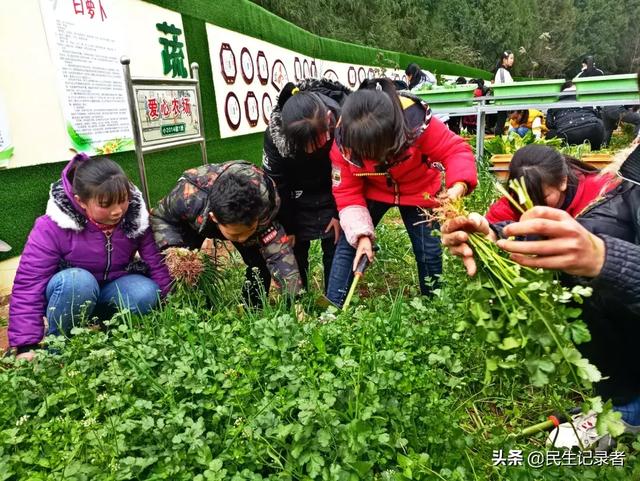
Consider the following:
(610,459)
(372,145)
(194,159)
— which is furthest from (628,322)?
(194,159)

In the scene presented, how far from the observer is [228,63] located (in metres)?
5.78

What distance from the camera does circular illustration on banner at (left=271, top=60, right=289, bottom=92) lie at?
6912 mm

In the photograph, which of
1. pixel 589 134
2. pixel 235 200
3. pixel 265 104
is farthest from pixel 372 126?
pixel 265 104

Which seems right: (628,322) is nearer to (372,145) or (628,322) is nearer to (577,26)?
(372,145)

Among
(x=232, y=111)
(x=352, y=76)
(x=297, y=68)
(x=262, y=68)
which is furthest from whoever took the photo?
(x=352, y=76)

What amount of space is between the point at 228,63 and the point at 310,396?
501 cm

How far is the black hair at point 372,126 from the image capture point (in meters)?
2.05

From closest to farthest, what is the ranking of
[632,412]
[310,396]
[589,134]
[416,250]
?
[310,396] < [632,412] < [416,250] < [589,134]

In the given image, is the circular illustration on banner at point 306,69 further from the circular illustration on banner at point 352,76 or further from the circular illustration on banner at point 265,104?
the circular illustration on banner at point 352,76

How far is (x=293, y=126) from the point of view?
230 cm

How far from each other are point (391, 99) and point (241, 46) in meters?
4.43

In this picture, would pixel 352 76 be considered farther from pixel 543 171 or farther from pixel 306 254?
pixel 543 171

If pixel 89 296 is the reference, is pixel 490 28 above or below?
above

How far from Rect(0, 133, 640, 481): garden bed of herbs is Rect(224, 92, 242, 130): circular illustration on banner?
4.09m
